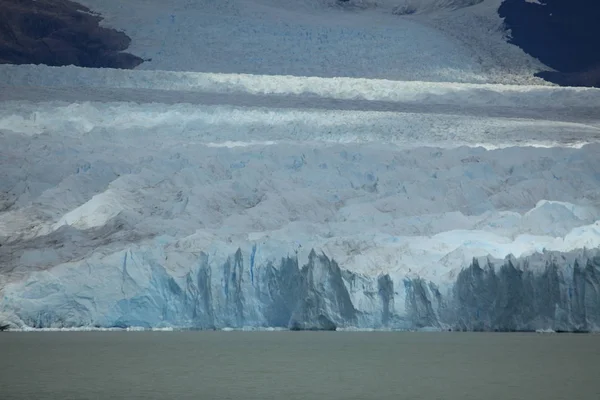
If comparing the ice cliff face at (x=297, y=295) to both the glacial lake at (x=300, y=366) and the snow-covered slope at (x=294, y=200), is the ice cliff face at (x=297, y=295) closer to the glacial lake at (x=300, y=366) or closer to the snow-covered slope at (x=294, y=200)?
the snow-covered slope at (x=294, y=200)

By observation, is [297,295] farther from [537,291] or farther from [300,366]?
[537,291]

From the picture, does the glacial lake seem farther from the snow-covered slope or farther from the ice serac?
the snow-covered slope

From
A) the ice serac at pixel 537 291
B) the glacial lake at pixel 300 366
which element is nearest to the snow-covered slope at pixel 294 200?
the ice serac at pixel 537 291

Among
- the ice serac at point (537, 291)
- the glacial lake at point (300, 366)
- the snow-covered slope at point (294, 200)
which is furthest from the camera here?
the snow-covered slope at point (294, 200)

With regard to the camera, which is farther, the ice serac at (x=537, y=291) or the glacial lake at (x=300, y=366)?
the ice serac at (x=537, y=291)

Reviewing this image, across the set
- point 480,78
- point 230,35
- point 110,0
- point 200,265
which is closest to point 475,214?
point 200,265

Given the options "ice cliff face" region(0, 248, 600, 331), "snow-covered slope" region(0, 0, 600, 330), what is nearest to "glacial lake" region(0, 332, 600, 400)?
"ice cliff face" region(0, 248, 600, 331)

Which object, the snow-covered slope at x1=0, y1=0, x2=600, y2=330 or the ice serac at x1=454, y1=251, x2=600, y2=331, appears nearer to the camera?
the ice serac at x1=454, y1=251, x2=600, y2=331
